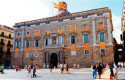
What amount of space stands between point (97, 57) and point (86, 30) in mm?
7540

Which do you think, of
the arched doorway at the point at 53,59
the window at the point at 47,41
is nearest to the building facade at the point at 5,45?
the window at the point at 47,41

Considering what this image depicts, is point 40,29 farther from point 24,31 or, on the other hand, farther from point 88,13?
point 88,13

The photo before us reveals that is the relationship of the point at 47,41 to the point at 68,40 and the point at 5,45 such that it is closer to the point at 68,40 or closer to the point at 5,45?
the point at 68,40

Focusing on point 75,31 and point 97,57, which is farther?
point 75,31

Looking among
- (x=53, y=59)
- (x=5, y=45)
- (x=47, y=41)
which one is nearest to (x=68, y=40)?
(x=47, y=41)

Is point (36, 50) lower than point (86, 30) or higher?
lower

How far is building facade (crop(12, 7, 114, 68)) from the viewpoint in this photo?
3142 cm

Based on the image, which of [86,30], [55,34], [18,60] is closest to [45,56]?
[55,34]

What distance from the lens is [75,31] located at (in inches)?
1367

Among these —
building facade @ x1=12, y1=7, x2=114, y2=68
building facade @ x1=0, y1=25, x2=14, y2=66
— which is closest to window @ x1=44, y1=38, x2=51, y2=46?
building facade @ x1=12, y1=7, x2=114, y2=68

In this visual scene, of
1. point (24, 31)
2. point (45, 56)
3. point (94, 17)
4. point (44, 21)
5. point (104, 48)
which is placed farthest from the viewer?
point (24, 31)

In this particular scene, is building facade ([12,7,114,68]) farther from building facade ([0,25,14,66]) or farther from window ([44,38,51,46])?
building facade ([0,25,14,66])

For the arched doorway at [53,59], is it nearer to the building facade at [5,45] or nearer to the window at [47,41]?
the window at [47,41]

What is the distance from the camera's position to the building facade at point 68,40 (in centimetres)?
3142
